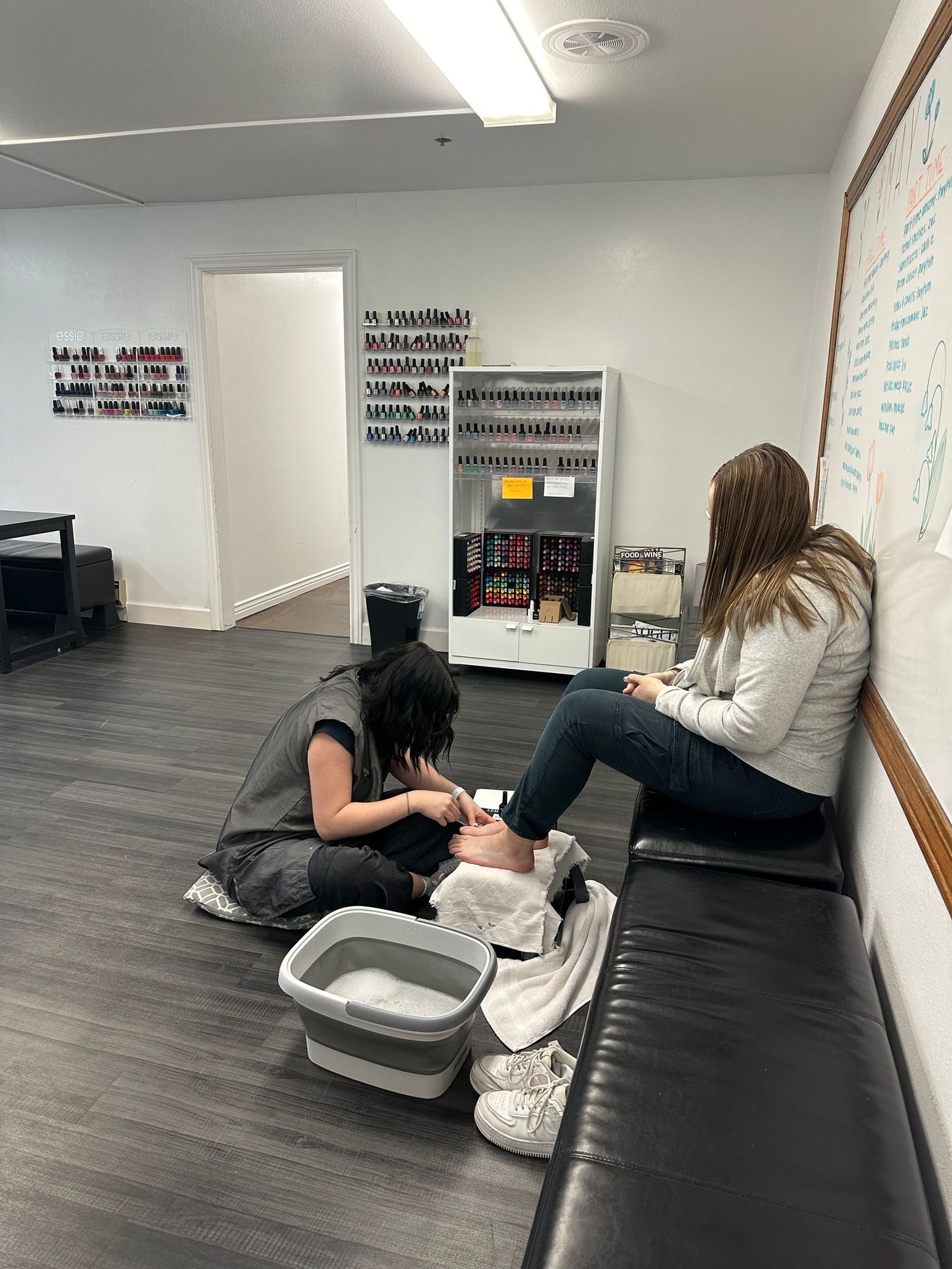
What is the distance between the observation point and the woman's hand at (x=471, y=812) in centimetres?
221

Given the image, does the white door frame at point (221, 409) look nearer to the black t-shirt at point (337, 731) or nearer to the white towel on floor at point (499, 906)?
the black t-shirt at point (337, 731)

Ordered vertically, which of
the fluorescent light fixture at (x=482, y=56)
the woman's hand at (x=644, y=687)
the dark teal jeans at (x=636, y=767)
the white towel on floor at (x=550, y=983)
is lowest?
the white towel on floor at (x=550, y=983)

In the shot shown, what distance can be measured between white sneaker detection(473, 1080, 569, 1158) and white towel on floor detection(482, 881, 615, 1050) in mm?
227

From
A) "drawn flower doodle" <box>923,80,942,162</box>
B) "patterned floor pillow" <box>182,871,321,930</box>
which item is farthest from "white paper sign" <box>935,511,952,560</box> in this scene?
"patterned floor pillow" <box>182,871,321,930</box>

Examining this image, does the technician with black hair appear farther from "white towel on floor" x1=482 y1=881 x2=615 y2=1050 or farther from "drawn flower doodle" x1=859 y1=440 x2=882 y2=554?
"drawn flower doodle" x1=859 y1=440 x2=882 y2=554

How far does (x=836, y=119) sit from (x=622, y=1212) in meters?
3.72

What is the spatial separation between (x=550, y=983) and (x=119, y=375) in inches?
187

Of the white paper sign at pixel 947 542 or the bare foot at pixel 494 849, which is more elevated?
the white paper sign at pixel 947 542

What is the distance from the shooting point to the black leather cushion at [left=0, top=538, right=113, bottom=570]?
16.3ft

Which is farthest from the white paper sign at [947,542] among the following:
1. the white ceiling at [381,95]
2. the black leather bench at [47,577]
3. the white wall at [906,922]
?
the black leather bench at [47,577]

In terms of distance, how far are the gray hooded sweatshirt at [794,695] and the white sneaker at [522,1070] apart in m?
0.72

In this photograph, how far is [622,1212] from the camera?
3.10 feet

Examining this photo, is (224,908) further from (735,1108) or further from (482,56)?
(482,56)

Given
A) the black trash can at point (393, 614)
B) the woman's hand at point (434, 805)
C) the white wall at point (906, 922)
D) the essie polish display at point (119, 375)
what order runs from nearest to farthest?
the white wall at point (906, 922) < the woman's hand at point (434, 805) < the black trash can at point (393, 614) < the essie polish display at point (119, 375)
